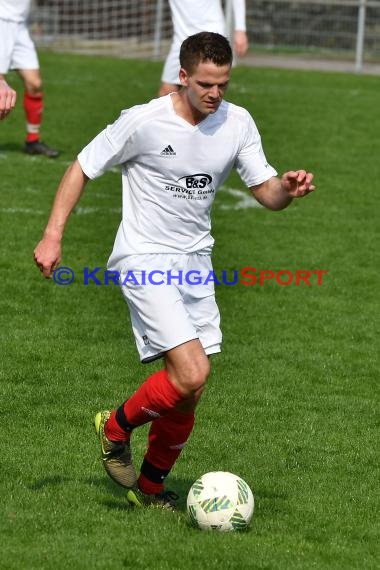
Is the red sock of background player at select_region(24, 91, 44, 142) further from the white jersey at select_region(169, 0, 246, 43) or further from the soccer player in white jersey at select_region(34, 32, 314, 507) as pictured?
the soccer player in white jersey at select_region(34, 32, 314, 507)

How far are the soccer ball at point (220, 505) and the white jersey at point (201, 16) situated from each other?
308 inches

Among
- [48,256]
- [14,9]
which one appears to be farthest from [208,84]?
[14,9]

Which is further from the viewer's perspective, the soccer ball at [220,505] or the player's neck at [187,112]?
the player's neck at [187,112]

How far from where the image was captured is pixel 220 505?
17.3 ft

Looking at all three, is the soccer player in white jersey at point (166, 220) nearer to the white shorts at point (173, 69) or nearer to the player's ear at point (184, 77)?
the player's ear at point (184, 77)

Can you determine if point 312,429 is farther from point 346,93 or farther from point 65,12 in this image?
point 65,12

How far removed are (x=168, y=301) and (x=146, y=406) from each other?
46 cm

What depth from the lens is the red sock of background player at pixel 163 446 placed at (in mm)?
5707

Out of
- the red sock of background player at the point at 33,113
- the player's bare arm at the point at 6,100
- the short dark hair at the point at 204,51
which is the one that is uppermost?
the short dark hair at the point at 204,51

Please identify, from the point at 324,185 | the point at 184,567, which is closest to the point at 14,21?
the point at 324,185

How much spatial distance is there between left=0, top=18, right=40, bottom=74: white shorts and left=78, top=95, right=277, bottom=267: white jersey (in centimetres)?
769

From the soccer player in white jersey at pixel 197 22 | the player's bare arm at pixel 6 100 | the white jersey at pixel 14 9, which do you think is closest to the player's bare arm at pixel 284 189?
the player's bare arm at pixel 6 100

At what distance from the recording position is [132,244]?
18.6ft

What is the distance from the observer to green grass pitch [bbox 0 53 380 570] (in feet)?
17.0
